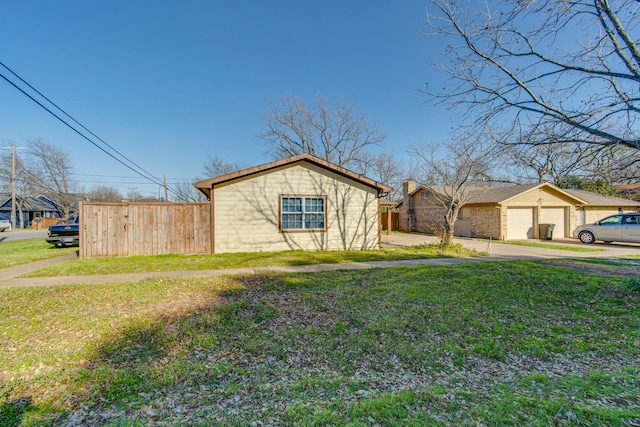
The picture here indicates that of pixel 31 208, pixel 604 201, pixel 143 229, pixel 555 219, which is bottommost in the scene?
pixel 143 229

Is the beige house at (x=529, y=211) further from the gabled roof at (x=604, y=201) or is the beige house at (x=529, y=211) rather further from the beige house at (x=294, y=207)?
the beige house at (x=294, y=207)

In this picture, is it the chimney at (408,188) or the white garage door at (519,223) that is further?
the chimney at (408,188)

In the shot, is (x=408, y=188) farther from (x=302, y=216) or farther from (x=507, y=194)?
(x=302, y=216)

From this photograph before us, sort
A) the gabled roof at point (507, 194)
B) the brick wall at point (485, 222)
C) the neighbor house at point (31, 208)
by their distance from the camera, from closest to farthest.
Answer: the gabled roof at point (507, 194) < the brick wall at point (485, 222) < the neighbor house at point (31, 208)

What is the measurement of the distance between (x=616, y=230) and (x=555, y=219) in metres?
4.07

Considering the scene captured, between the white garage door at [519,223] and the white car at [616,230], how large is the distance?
262 cm

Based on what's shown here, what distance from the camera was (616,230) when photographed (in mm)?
14367

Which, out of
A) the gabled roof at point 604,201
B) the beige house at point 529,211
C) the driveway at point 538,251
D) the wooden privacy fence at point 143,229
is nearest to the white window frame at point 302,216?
the wooden privacy fence at point 143,229

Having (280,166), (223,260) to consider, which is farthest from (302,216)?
(223,260)

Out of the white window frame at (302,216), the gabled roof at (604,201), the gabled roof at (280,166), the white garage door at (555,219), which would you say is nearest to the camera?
the gabled roof at (280,166)

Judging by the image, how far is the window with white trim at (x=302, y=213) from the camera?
37.6 feet

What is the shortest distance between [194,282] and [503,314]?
628 cm

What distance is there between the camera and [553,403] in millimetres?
2471

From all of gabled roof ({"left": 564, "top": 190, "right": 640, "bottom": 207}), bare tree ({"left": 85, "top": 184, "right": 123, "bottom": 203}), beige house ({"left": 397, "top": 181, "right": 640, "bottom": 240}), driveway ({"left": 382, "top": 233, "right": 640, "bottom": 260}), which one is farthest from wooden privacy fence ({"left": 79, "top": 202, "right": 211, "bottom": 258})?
bare tree ({"left": 85, "top": 184, "right": 123, "bottom": 203})
